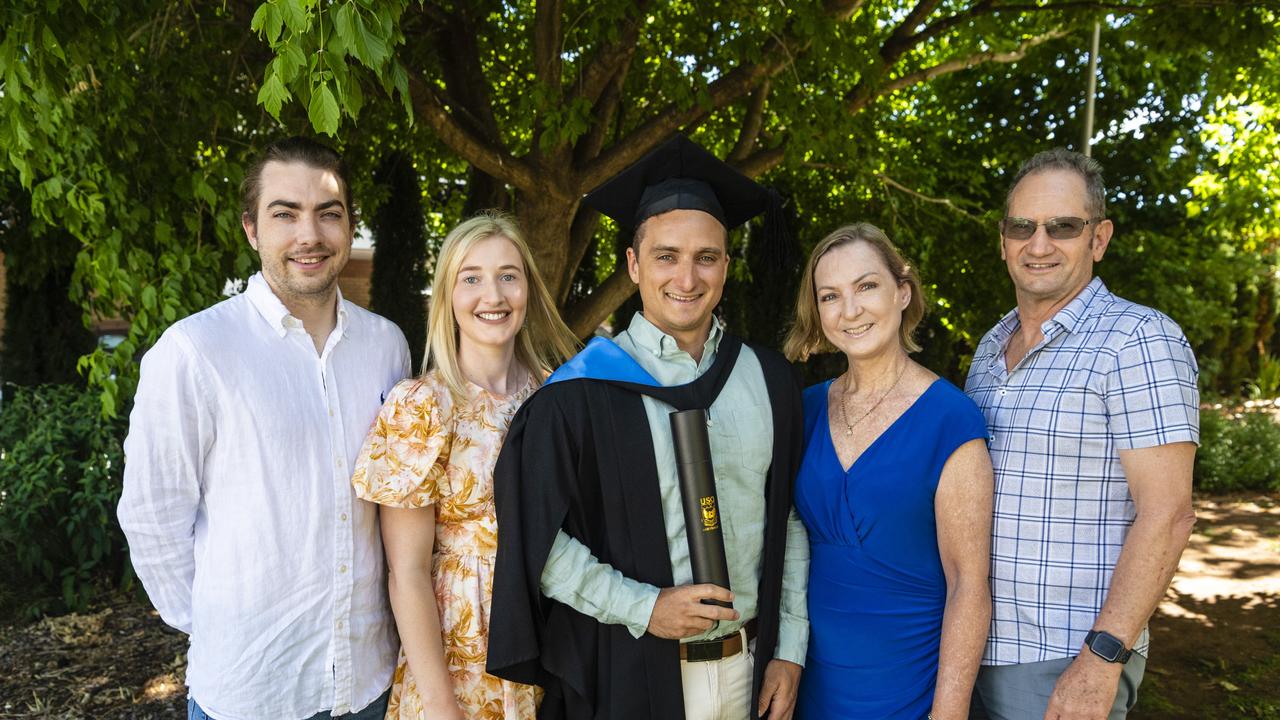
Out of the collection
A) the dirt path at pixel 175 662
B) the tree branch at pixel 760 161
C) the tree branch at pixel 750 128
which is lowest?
the dirt path at pixel 175 662

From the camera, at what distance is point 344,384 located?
2.22m

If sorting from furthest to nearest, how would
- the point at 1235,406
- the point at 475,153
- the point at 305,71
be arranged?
the point at 1235,406 → the point at 475,153 → the point at 305,71

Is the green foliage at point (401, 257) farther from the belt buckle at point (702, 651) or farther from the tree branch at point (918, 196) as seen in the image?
the belt buckle at point (702, 651)

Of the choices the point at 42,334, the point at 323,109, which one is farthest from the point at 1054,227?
the point at 42,334

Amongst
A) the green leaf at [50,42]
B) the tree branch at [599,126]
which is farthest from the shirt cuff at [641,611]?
the tree branch at [599,126]

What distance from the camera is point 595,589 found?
2.09 meters

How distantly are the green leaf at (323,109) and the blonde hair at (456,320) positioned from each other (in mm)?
→ 439

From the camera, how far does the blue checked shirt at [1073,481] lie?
6.88ft

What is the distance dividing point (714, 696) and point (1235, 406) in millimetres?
15659

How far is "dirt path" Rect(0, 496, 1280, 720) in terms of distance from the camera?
14.0 ft

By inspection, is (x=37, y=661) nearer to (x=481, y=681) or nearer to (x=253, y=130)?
(x=253, y=130)

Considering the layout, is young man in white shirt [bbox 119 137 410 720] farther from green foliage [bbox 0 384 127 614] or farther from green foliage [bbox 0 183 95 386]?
green foliage [bbox 0 183 95 386]

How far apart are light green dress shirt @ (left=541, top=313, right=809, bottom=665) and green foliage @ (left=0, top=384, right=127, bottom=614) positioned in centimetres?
423

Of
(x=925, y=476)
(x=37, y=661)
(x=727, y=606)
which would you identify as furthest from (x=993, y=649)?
(x=37, y=661)
